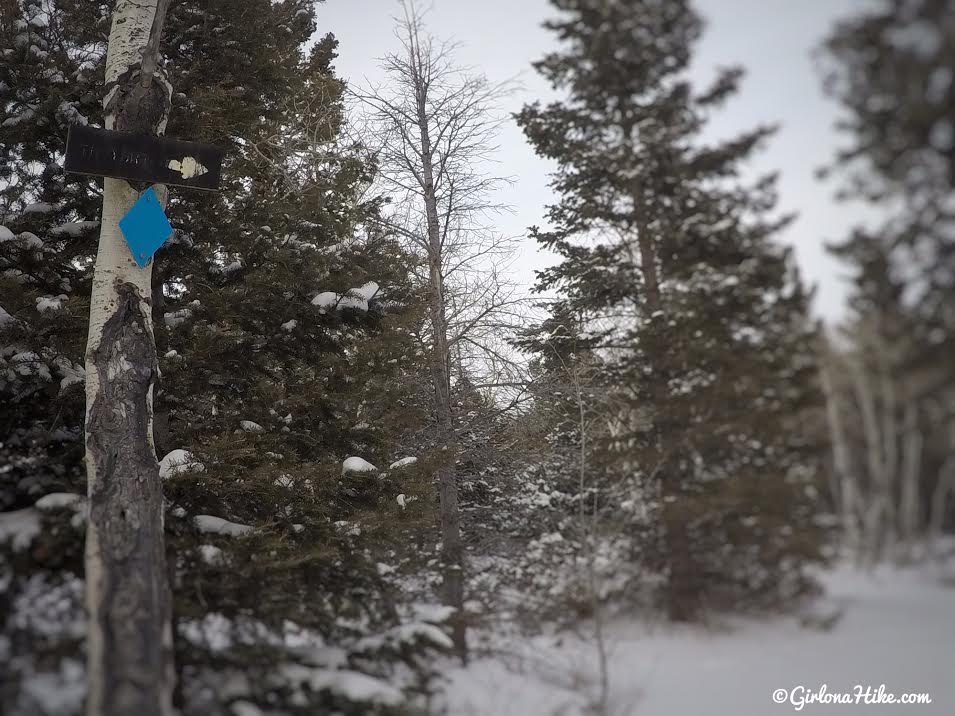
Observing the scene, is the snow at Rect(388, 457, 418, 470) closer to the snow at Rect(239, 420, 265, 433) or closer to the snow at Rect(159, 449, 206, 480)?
the snow at Rect(239, 420, 265, 433)

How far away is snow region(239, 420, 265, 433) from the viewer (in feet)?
14.7

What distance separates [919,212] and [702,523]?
0.83m

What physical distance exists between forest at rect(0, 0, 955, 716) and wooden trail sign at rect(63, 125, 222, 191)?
0.03 metres

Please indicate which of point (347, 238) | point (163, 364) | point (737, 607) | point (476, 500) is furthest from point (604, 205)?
point (476, 500)

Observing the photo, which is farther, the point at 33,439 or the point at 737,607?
the point at 33,439

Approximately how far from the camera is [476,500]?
7898 millimetres

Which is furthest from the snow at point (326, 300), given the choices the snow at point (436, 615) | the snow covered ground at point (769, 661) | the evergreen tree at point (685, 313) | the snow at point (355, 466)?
the snow covered ground at point (769, 661)

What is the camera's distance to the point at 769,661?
1464 mm

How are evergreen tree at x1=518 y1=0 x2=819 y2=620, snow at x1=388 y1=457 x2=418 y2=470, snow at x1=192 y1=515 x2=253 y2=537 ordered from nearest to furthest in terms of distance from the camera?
evergreen tree at x1=518 y1=0 x2=819 y2=620 < snow at x1=192 y1=515 x2=253 y2=537 < snow at x1=388 y1=457 x2=418 y2=470

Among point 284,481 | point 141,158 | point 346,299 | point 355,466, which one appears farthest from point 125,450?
point 346,299

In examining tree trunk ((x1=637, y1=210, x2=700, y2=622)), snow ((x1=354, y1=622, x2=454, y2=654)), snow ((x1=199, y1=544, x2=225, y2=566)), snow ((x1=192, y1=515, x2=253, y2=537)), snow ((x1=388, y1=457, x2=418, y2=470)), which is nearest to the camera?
tree trunk ((x1=637, y1=210, x2=700, y2=622))

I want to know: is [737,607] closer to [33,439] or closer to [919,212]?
[919,212]

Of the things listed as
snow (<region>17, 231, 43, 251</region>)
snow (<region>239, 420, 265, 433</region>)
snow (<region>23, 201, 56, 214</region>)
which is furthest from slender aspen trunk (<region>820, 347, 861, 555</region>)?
snow (<region>23, 201, 56, 214</region>)

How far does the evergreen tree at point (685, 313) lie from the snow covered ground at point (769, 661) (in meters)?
0.11
